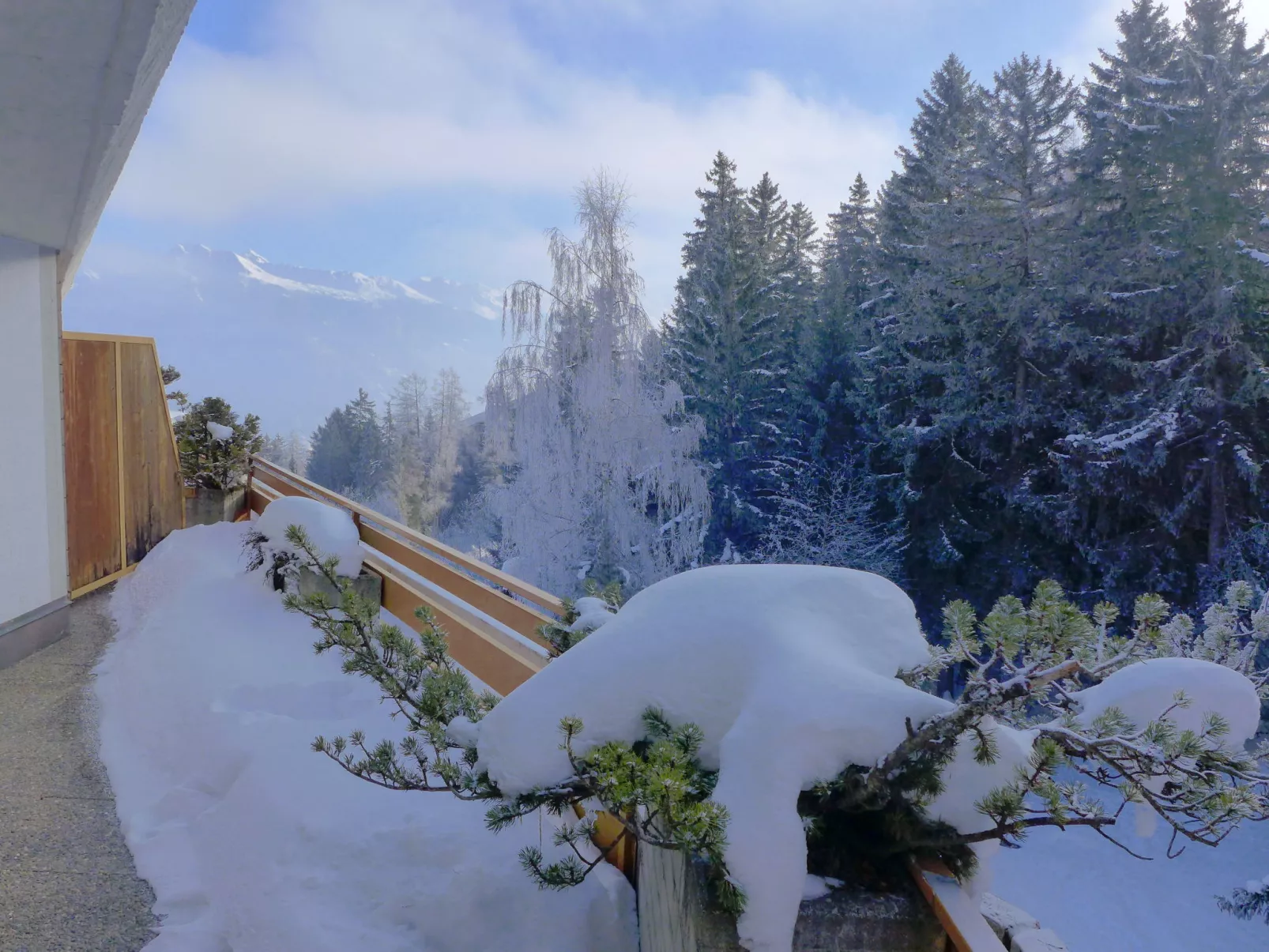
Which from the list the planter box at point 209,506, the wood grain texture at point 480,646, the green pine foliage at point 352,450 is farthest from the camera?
the green pine foliage at point 352,450

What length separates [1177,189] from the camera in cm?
980

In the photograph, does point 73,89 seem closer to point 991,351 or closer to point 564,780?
point 564,780

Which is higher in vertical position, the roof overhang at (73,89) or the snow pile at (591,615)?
the roof overhang at (73,89)

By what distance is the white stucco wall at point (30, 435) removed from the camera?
3629 mm

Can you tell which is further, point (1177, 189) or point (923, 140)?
point (923, 140)

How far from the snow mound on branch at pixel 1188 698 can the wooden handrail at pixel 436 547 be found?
1.42 meters

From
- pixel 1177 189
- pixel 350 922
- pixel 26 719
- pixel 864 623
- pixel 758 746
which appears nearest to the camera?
pixel 758 746

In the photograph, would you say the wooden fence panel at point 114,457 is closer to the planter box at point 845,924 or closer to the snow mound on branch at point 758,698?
the snow mound on branch at point 758,698

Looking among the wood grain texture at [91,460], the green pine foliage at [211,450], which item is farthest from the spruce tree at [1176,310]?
the wood grain texture at [91,460]

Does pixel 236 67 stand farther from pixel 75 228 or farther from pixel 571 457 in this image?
pixel 571 457

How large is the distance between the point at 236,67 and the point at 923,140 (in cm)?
1277

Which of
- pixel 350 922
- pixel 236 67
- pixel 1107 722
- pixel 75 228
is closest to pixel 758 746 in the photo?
pixel 1107 722

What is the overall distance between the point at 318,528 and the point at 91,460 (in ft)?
7.52

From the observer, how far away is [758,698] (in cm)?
110
